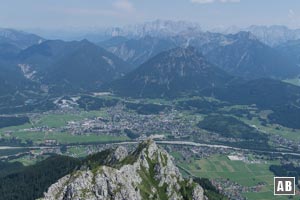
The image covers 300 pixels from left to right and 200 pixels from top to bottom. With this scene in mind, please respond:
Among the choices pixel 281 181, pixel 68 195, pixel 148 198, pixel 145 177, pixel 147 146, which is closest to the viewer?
pixel 281 181

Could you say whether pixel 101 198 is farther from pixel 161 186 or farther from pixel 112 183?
pixel 161 186

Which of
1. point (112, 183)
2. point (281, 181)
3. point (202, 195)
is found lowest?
point (202, 195)

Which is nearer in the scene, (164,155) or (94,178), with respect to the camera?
(94,178)

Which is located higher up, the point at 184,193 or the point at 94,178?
the point at 94,178

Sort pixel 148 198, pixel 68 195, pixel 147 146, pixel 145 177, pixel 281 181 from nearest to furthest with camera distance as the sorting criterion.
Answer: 1. pixel 281 181
2. pixel 68 195
3. pixel 148 198
4. pixel 145 177
5. pixel 147 146

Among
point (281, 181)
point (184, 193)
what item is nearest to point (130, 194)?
point (184, 193)

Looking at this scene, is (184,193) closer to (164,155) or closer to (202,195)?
(202,195)


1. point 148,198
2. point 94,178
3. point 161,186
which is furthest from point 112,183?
point 161,186
